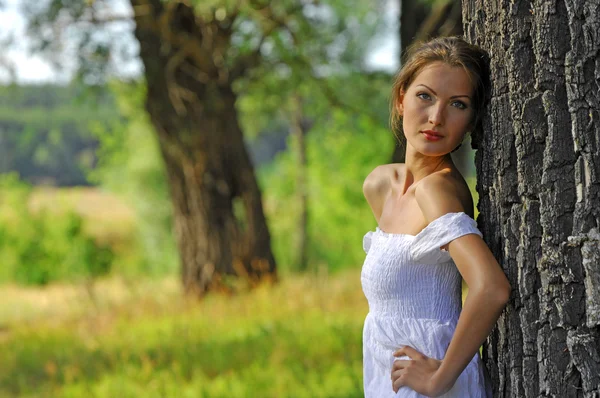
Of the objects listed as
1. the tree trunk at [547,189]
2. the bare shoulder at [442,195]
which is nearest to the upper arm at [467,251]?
the bare shoulder at [442,195]

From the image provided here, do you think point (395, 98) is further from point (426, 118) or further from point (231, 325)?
point (231, 325)

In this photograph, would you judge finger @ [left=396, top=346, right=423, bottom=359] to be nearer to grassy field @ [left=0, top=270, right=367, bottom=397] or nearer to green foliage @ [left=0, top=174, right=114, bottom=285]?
grassy field @ [left=0, top=270, right=367, bottom=397]

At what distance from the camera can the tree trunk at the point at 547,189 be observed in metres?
1.75

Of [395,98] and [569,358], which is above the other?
[395,98]

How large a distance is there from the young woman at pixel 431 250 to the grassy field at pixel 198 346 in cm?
259

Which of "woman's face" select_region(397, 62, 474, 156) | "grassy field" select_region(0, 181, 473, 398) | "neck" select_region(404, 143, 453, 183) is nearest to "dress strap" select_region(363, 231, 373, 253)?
"neck" select_region(404, 143, 453, 183)

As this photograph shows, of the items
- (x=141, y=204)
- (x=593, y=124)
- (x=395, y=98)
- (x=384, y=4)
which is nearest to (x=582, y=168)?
(x=593, y=124)

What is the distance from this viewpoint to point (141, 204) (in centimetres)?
2408

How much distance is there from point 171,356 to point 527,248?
4.49 m

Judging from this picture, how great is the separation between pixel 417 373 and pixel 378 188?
1.89 ft

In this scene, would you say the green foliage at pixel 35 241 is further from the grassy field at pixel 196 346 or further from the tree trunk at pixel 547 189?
the tree trunk at pixel 547 189

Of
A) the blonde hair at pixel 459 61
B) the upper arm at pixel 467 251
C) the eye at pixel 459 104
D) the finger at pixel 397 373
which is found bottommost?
the finger at pixel 397 373

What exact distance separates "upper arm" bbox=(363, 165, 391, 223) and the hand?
0.46 m

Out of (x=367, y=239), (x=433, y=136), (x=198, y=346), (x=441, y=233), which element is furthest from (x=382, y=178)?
(x=198, y=346)
